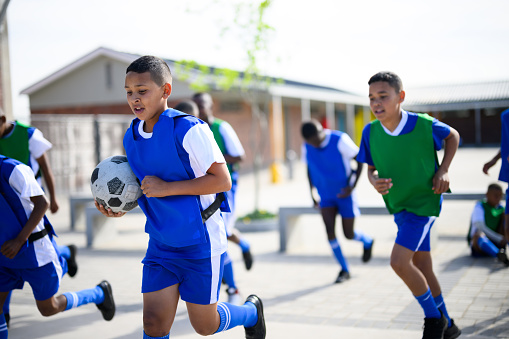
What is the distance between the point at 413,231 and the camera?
410cm

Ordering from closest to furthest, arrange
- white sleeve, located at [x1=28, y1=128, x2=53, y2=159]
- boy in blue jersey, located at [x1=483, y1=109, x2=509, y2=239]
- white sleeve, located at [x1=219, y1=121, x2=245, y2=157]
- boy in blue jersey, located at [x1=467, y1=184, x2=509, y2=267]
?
boy in blue jersey, located at [x1=483, y1=109, x2=509, y2=239]
white sleeve, located at [x1=28, y1=128, x2=53, y2=159]
white sleeve, located at [x1=219, y1=121, x2=245, y2=157]
boy in blue jersey, located at [x1=467, y1=184, x2=509, y2=267]

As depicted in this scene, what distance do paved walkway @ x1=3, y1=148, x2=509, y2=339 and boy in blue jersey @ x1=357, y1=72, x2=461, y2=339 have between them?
51 cm

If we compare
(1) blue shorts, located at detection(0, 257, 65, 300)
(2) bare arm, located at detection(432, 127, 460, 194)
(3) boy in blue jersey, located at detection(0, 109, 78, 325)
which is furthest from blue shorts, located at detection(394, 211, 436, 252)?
(3) boy in blue jersey, located at detection(0, 109, 78, 325)

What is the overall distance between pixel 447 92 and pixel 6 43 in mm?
42431

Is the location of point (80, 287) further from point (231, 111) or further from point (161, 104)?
point (231, 111)

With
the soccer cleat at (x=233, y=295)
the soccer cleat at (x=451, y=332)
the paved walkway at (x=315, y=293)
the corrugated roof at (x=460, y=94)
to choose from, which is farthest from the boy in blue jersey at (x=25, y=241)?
the corrugated roof at (x=460, y=94)

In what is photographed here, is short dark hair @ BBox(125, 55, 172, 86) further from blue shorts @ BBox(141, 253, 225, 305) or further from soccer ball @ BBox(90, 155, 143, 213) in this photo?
blue shorts @ BBox(141, 253, 225, 305)

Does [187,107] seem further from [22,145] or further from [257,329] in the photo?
[257,329]

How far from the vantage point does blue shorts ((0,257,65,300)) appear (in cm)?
415

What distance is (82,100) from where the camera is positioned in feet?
91.6

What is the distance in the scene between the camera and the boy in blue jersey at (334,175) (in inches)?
257

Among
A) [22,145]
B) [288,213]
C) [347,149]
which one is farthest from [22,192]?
[288,213]

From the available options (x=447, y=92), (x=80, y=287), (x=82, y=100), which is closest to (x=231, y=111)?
(x=82, y=100)

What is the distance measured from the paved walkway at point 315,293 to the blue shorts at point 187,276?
4.80ft
